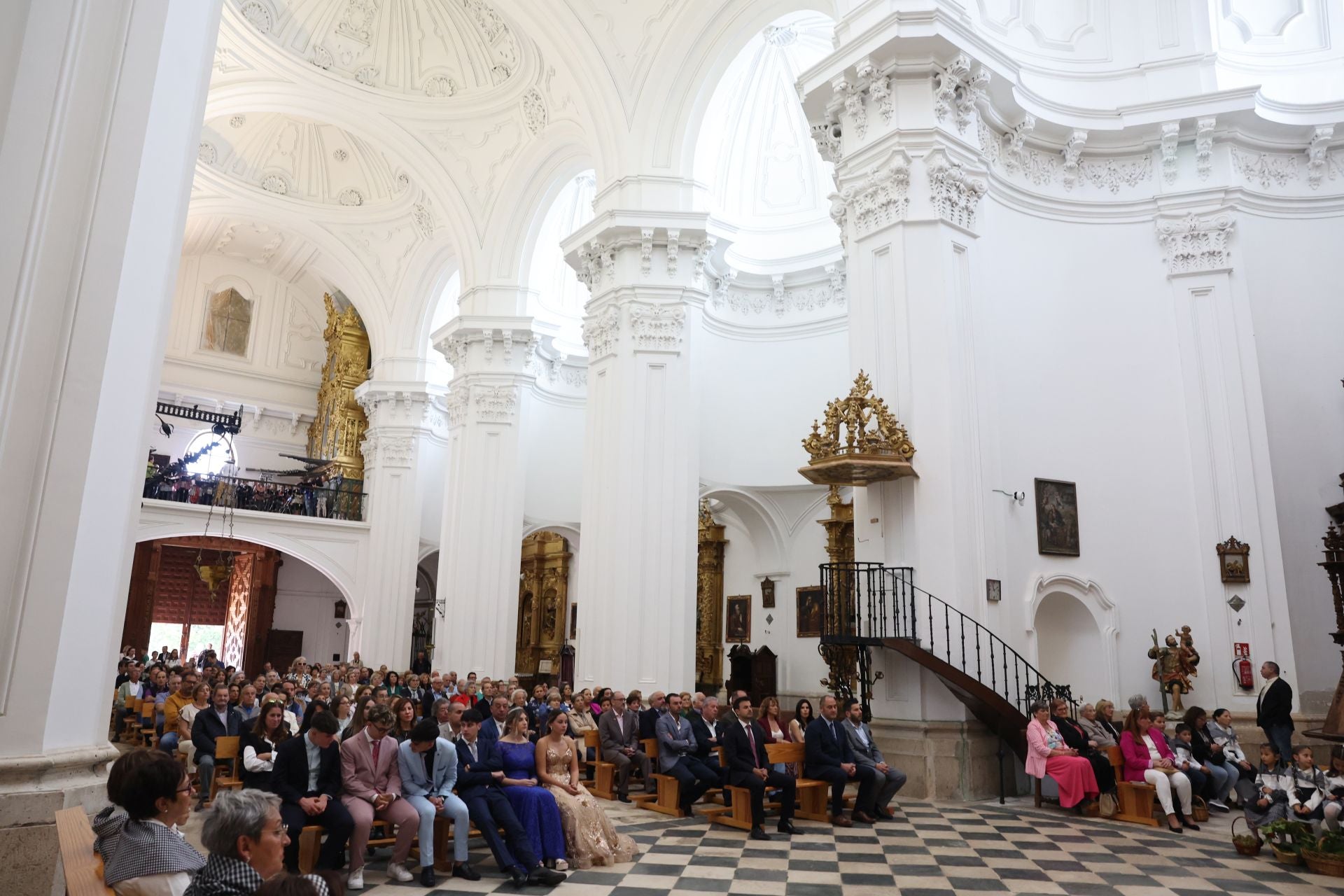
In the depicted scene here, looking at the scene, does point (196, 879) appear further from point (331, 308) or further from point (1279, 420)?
point (331, 308)

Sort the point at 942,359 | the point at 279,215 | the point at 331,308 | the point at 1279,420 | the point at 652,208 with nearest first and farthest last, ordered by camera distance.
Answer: the point at 942,359
the point at 1279,420
the point at 652,208
the point at 279,215
the point at 331,308

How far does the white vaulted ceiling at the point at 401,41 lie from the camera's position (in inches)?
696

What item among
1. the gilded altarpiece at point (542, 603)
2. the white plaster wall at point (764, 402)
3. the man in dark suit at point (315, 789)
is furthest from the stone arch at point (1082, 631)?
the gilded altarpiece at point (542, 603)

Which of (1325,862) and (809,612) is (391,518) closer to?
(809,612)

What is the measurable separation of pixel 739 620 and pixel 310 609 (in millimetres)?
13676

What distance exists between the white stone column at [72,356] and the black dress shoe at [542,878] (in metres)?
3.01

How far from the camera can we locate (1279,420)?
12.5 meters

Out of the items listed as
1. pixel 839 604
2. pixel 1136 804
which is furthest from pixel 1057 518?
pixel 1136 804

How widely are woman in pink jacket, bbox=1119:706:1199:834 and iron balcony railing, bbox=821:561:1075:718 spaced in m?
0.72

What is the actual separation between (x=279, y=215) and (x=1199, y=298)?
65.7ft

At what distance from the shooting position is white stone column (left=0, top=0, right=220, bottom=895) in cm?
376

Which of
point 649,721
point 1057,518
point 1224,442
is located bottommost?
point 649,721

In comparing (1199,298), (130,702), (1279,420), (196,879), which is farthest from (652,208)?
(196,879)

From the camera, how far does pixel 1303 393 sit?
1259cm
